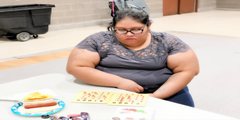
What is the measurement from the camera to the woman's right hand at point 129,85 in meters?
1.49

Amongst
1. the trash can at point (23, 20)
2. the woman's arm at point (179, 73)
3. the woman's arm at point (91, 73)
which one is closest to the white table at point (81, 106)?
the woman's arm at point (91, 73)

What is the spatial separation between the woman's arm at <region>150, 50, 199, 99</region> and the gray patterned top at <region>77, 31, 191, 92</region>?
1.6 inches

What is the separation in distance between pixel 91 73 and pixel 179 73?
0.46m

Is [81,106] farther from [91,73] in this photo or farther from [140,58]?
[140,58]

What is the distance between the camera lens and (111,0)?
6.48 metres

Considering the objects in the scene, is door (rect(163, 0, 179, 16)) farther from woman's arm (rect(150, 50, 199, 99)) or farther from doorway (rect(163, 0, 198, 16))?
woman's arm (rect(150, 50, 199, 99))

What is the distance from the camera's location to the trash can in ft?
16.8

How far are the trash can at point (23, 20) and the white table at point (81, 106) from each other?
155 inches

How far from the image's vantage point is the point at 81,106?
117cm

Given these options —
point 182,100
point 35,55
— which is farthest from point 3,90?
point 35,55

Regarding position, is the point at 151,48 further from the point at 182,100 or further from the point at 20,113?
the point at 20,113

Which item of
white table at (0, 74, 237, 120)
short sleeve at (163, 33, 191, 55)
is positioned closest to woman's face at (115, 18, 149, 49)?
short sleeve at (163, 33, 191, 55)

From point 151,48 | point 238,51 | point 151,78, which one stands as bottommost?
point 238,51

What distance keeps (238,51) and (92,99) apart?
11.1 feet
